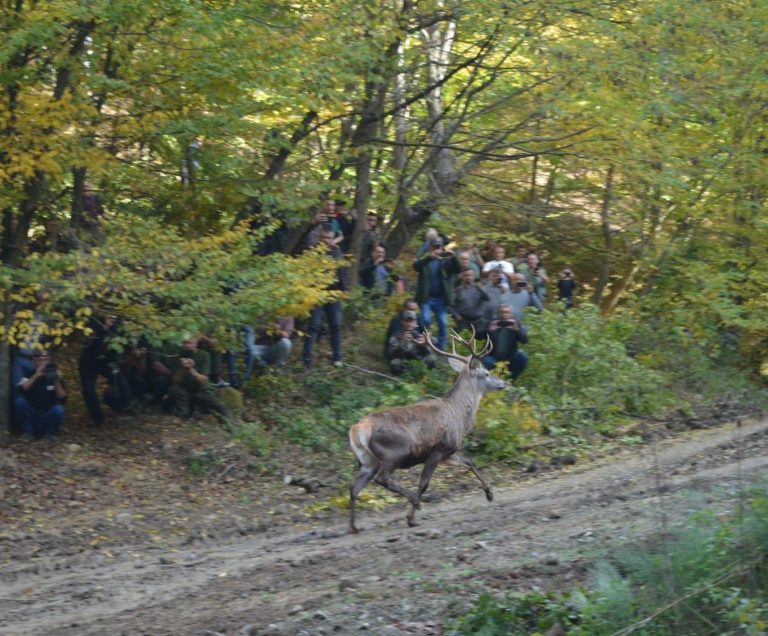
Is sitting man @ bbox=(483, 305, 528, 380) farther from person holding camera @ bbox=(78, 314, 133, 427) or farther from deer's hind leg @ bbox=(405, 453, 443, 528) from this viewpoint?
Answer: person holding camera @ bbox=(78, 314, 133, 427)

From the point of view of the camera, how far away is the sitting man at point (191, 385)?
1725 centimetres

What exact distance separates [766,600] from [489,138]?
564 inches

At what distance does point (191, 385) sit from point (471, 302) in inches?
199

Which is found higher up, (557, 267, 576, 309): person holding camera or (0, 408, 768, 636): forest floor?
(557, 267, 576, 309): person holding camera

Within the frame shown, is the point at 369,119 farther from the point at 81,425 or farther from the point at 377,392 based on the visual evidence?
the point at 81,425

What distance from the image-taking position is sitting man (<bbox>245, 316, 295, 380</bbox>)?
18447 mm

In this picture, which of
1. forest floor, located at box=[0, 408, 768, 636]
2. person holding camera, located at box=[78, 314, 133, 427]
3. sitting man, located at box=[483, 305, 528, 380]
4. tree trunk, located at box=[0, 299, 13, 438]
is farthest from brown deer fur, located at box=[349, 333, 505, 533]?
tree trunk, located at box=[0, 299, 13, 438]

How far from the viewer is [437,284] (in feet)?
64.7

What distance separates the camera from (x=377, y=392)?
18969 mm

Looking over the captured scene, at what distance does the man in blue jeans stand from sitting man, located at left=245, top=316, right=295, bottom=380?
2318 millimetres

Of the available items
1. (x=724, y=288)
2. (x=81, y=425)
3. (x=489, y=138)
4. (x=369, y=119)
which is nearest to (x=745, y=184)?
(x=724, y=288)

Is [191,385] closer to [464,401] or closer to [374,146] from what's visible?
[464,401]

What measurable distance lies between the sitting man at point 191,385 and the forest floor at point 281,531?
313 mm

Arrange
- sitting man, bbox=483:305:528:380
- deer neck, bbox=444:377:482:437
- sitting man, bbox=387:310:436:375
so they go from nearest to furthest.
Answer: deer neck, bbox=444:377:482:437
sitting man, bbox=483:305:528:380
sitting man, bbox=387:310:436:375
